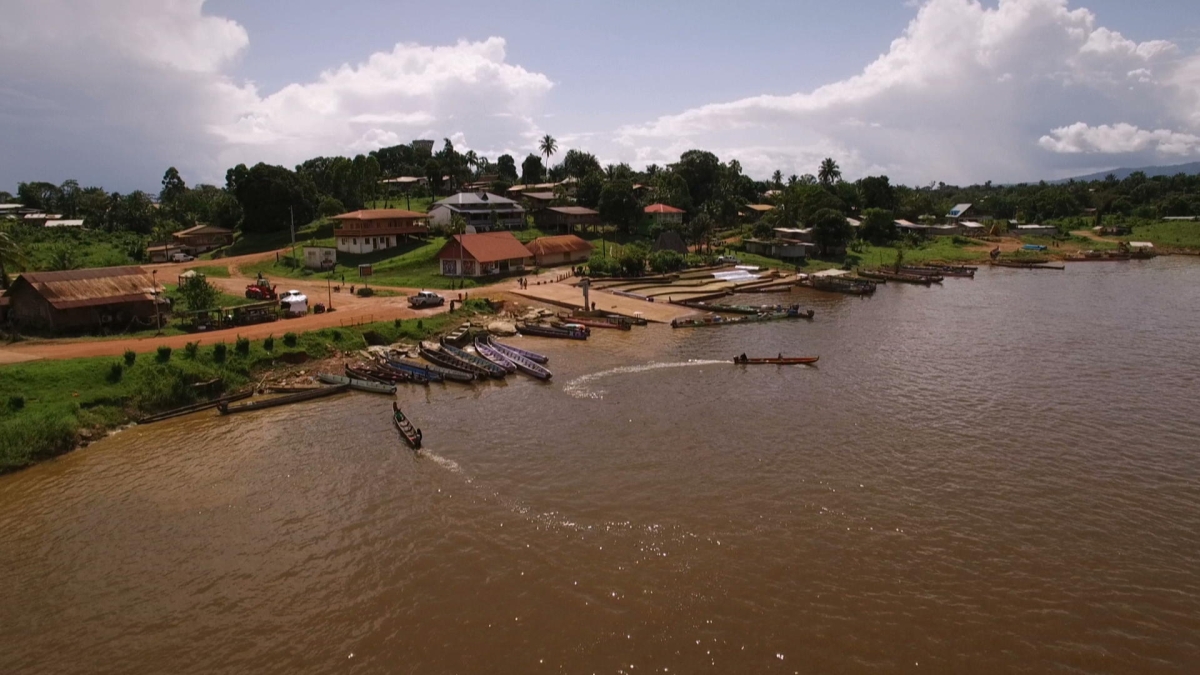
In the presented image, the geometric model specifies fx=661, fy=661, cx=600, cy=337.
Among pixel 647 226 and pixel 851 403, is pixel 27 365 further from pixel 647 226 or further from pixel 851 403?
pixel 647 226

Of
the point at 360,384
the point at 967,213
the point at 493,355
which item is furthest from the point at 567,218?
the point at 967,213

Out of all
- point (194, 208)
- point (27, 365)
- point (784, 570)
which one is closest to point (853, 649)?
point (784, 570)

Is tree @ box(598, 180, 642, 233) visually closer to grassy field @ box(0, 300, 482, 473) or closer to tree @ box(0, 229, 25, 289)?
grassy field @ box(0, 300, 482, 473)

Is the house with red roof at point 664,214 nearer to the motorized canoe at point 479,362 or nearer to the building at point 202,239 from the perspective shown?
the building at point 202,239

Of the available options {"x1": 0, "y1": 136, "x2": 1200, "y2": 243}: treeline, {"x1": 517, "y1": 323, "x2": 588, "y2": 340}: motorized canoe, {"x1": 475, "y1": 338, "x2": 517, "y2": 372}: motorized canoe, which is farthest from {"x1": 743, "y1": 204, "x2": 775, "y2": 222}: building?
{"x1": 475, "y1": 338, "x2": 517, "y2": 372}: motorized canoe

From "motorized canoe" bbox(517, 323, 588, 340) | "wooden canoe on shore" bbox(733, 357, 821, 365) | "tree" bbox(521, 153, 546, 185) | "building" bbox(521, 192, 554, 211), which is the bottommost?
"wooden canoe on shore" bbox(733, 357, 821, 365)
